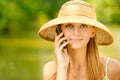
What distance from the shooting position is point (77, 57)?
5531 millimetres

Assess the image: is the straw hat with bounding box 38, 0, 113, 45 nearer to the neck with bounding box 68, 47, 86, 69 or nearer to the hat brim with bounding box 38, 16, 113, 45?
the hat brim with bounding box 38, 16, 113, 45

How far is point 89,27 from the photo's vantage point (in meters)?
5.31

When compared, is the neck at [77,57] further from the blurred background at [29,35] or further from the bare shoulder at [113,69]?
the blurred background at [29,35]

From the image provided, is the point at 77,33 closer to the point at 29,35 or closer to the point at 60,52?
the point at 60,52

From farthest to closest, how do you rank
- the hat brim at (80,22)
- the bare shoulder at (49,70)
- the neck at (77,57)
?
the bare shoulder at (49,70), the neck at (77,57), the hat brim at (80,22)

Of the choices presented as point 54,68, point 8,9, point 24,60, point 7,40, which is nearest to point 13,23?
point 8,9

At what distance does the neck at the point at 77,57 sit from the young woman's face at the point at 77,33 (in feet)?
0.48

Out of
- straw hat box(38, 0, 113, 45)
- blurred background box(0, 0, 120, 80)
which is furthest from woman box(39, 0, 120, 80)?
blurred background box(0, 0, 120, 80)

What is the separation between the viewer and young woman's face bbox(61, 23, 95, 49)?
17.2 ft

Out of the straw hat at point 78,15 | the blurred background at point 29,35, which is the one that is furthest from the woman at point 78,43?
the blurred background at point 29,35

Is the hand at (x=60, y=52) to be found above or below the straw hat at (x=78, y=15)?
below

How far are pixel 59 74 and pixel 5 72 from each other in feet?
33.5

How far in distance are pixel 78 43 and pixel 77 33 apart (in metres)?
0.09

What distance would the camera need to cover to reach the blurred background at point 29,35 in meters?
16.1
